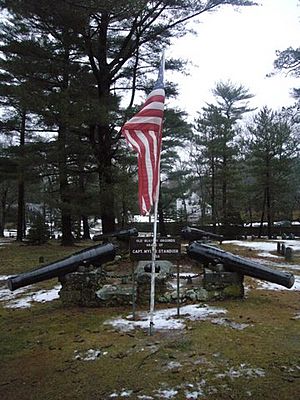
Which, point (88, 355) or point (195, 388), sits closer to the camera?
point (195, 388)

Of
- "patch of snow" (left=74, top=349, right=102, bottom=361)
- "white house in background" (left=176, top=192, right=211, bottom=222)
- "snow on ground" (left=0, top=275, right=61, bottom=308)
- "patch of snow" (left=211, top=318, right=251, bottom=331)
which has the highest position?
"white house in background" (left=176, top=192, right=211, bottom=222)

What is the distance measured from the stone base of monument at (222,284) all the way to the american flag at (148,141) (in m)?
2.22

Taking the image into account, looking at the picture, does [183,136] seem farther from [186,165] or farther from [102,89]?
[186,165]

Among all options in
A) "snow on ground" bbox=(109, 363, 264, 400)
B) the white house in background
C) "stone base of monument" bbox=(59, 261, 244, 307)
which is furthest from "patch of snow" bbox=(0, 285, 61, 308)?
the white house in background

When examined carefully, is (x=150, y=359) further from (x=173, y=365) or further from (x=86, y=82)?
(x=86, y=82)

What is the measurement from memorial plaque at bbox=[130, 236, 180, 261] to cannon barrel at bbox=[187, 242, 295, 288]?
1389mm

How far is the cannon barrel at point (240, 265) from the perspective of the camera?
23.0 ft

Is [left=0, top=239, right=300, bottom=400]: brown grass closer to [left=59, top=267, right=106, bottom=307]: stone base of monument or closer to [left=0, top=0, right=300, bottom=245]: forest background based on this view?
[left=59, top=267, right=106, bottom=307]: stone base of monument

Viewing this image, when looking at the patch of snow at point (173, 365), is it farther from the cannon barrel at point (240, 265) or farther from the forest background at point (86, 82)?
the forest background at point (86, 82)

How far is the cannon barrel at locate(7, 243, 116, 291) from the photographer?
6996mm

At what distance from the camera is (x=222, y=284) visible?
7.32m

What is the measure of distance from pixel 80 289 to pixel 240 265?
115 inches

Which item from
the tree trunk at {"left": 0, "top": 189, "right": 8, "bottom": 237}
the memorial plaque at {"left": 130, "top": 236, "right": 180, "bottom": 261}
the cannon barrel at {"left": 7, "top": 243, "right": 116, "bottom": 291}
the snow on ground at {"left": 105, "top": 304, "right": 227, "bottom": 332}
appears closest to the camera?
the snow on ground at {"left": 105, "top": 304, "right": 227, "bottom": 332}

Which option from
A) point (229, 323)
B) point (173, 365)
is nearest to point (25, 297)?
point (229, 323)
